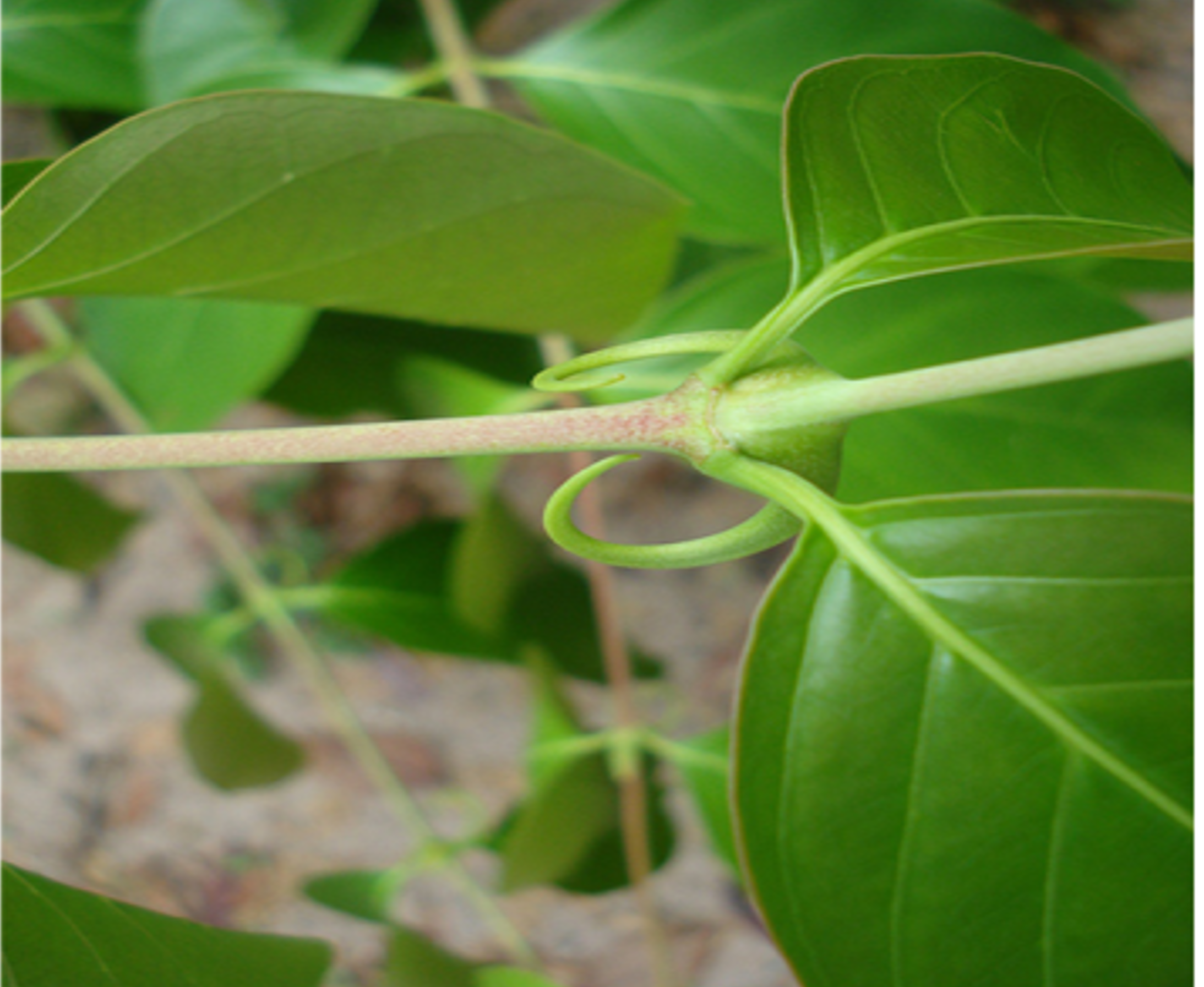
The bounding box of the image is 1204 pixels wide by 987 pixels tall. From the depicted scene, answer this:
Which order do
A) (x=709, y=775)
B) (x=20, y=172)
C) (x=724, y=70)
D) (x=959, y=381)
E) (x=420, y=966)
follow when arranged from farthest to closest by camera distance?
1. (x=709, y=775)
2. (x=420, y=966)
3. (x=724, y=70)
4. (x=20, y=172)
5. (x=959, y=381)

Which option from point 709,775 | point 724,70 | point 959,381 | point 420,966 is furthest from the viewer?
point 709,775

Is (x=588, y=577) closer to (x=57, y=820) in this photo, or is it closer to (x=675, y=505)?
(x=675, y=505)

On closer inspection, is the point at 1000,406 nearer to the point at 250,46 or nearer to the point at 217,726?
the point at 250,46

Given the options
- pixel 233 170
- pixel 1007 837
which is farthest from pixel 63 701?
pixel 1007 837

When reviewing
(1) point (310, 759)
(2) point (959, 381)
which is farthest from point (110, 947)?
(1) point (310, 759)

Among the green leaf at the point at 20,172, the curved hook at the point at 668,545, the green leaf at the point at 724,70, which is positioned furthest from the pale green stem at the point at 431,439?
the green leaf at the point at 724,70

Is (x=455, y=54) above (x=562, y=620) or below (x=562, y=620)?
above

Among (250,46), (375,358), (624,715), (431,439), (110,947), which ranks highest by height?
(250,46)
